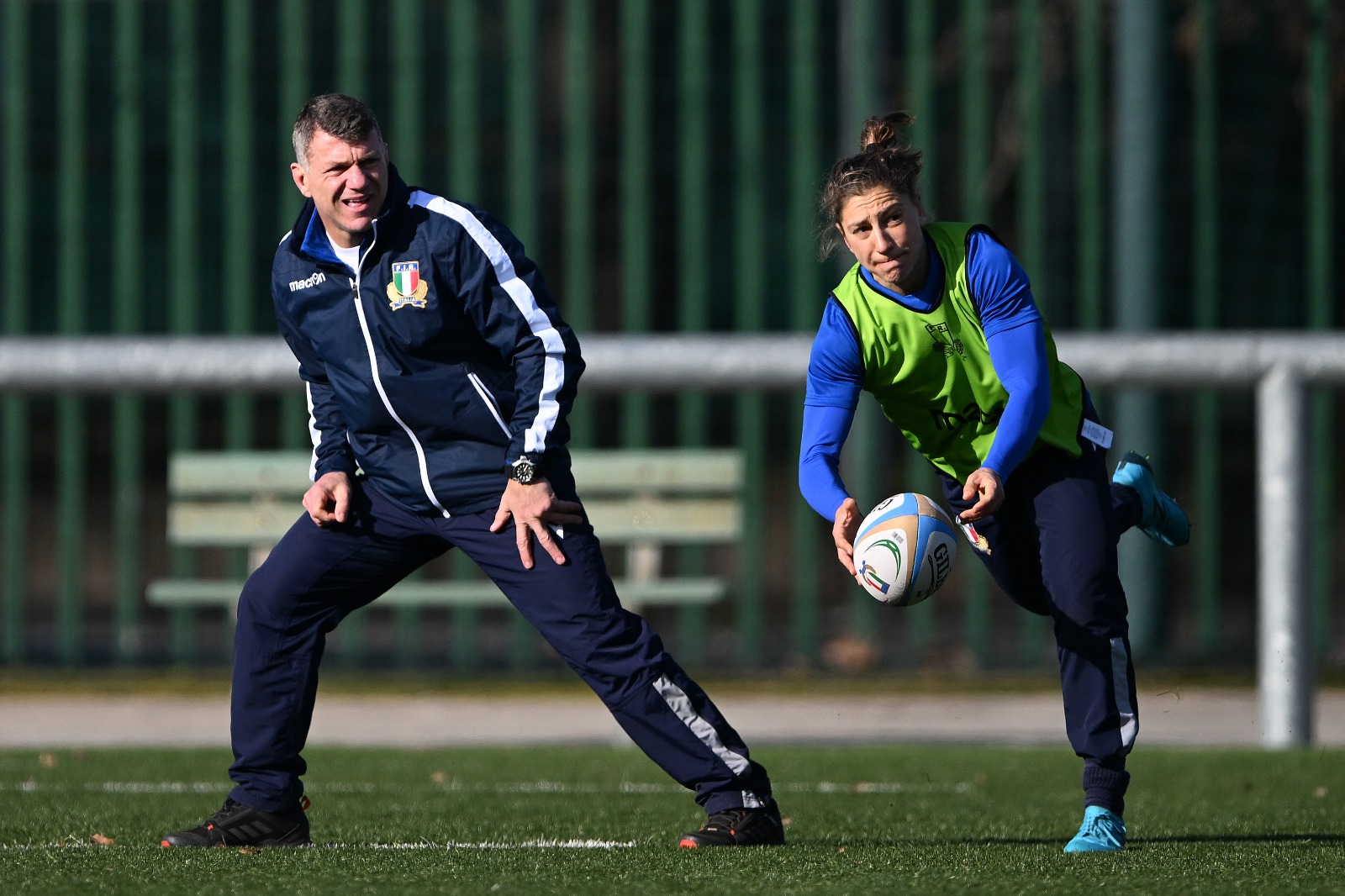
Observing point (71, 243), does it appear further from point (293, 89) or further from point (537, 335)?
point (537, 335)

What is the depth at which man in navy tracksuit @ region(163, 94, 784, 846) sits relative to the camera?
14.3 ft

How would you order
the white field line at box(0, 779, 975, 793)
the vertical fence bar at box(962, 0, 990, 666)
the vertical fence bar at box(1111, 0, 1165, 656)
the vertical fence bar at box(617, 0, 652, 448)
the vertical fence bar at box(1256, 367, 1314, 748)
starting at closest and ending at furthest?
the white field line at box(0, 779, 975, 793)
the vertical fence bar at box(1256, 367, 1314, 748)
the vertical fence bar at box(1111, 0, 1165, 656)
the vertical fence bar at box(962, 0, 990, 666)
the vertical fence bar at box(617, 0, 652, 448)

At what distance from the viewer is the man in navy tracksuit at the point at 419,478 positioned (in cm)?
437

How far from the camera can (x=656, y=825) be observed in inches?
205

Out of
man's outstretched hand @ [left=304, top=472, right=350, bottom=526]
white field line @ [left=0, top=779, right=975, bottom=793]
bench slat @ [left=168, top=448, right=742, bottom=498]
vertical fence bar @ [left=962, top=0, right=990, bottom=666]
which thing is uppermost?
vertical fence bar @ [left=962, top=0, right=990, bottom=666]

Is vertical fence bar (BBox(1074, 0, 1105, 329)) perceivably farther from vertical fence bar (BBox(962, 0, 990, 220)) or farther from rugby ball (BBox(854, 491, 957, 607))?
rugby ball (BBox(854, 491, 957, 607))

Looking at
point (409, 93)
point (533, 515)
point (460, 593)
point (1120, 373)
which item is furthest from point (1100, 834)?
point (409, 93)

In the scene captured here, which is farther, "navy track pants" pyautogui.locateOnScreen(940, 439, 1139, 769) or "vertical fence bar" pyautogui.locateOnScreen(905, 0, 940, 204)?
"vertical fence bar" pyautogui.locateOnScreen(905, 0, 940, 204)

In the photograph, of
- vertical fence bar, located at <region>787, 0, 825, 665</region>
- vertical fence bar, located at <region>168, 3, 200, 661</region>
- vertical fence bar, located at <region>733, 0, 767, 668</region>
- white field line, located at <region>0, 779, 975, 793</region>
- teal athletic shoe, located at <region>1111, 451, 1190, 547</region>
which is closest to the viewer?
teal athletic shoe, located at <region>1111, 451, 1190, 547</region>

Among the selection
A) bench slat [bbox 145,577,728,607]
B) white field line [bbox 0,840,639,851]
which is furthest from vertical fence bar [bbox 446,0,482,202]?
white field line [bbox 0,840,639,851]

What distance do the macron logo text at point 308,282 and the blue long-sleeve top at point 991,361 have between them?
1.26 m

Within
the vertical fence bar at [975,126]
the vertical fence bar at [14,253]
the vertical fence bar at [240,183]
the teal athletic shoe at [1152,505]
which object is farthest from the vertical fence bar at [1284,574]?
the vertical fence bar at [14,253]

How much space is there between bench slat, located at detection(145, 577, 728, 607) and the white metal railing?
1.27 m

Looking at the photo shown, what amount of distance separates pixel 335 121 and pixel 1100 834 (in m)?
2.56
